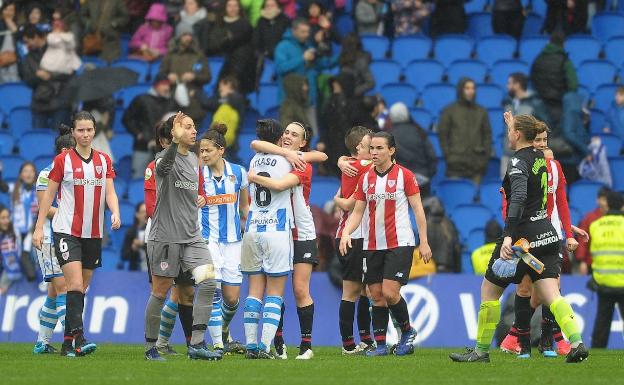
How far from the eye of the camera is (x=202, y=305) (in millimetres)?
13078

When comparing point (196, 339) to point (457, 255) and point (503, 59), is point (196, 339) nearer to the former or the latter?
point (457, 255)

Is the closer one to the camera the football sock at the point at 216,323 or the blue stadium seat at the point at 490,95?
the football sock at the point at 216,323

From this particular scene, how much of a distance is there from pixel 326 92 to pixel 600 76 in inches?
203

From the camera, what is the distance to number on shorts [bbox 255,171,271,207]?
13.5 meters

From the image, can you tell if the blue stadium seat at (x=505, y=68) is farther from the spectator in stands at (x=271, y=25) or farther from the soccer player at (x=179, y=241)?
the soccer player at (x=179, y=241)

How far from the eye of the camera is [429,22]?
26.0m

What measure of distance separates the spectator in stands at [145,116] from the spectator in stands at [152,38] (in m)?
2.05

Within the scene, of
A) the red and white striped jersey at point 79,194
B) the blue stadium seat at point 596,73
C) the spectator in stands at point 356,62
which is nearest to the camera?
the red and white striped jersey at point 79,194

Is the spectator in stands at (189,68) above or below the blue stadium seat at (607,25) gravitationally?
below

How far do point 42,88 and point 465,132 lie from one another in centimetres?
719

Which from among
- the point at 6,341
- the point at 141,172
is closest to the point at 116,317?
the point at 6,341

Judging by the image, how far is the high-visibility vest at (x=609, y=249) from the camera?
17484 millimetres

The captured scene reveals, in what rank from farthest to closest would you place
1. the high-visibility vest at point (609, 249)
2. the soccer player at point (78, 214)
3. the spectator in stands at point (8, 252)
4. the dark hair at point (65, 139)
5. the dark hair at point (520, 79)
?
the dark hair at point (520, 79)
the spectator in stands at point (8, 252)
the high-visibility vest at point (609, 249)
the dark hair at point (65, 139)
the soccer player at point (78, 214)

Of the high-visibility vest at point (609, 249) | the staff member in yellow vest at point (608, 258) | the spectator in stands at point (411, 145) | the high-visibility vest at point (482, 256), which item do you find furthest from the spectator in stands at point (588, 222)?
the spectator in stands at point (411, 145)
